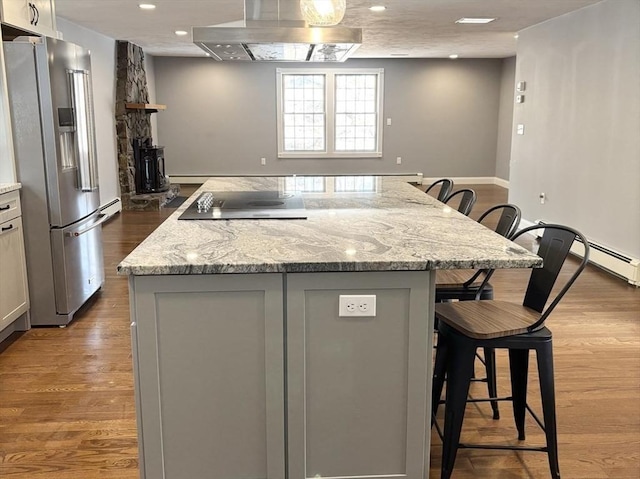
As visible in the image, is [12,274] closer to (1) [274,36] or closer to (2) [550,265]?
(1) [274,36]

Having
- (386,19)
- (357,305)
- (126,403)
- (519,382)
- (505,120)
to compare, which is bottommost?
(126,403)

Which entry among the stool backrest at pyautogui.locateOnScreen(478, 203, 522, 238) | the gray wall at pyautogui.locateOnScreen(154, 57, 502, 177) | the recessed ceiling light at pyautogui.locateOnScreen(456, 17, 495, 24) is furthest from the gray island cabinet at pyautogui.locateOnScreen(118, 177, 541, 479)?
the gray wall at pyautogui.locateOnScreen(154, 57, 502, 177)

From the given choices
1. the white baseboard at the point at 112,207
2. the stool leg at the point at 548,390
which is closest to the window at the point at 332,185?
the stool leg at the point at 548,390

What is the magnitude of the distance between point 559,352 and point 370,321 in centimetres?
203

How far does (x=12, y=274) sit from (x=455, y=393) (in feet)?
9.21

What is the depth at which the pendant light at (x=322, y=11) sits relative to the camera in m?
2.92

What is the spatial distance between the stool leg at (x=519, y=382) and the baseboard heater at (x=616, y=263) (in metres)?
2.72

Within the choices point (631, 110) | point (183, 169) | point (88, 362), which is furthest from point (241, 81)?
point (88, 362)

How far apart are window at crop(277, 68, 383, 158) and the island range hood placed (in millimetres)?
8145

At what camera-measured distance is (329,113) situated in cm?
1163

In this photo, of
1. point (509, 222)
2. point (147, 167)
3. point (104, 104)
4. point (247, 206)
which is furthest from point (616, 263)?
point (147, 167)

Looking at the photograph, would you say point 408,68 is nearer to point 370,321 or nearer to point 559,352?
point 559,352

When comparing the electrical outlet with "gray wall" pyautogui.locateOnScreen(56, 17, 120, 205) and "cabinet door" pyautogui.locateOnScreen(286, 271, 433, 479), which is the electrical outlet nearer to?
"cabinet door" pyautogui.locateOnScreen(286, 271, 433, 479)

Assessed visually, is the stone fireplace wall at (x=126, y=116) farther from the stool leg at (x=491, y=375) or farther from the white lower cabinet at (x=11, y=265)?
the stool leg at (x=491, y=375)
